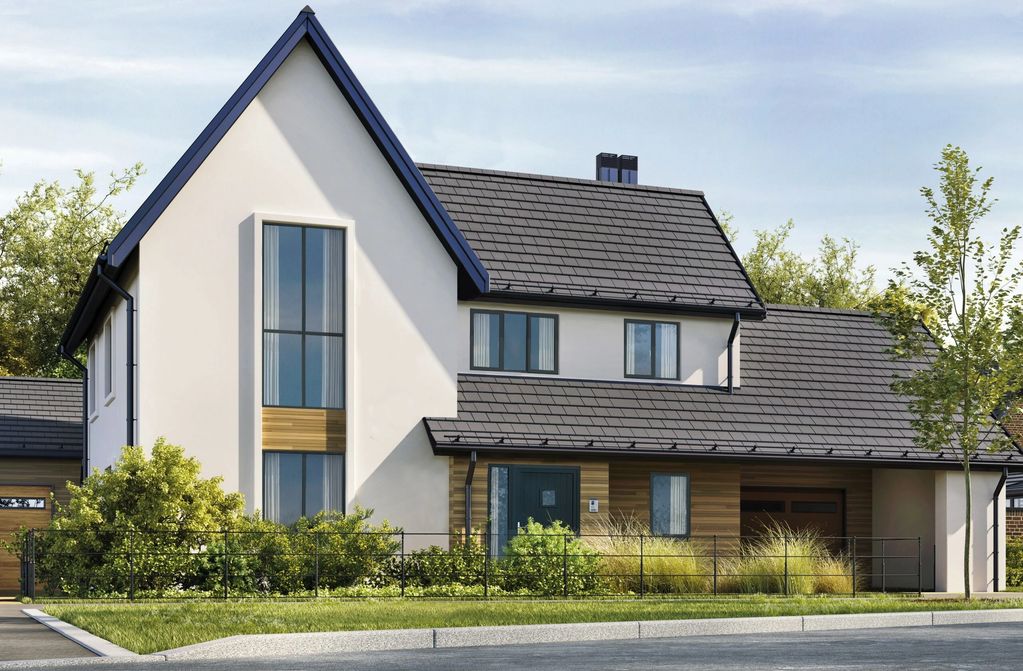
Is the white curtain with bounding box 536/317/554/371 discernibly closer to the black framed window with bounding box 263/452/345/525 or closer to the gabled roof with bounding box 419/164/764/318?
the gabled roof with bounding box 419/164/764/318

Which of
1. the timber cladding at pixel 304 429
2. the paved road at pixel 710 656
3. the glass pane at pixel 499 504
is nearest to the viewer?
the paved road at pixel 710 656

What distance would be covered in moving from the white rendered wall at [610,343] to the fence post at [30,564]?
361 inches

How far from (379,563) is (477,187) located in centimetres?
1036

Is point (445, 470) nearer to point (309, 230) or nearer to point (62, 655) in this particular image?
point (309, 230)

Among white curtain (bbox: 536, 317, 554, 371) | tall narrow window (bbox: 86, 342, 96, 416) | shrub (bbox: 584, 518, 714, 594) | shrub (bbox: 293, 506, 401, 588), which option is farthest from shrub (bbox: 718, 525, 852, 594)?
tall narrow window (bbox: 86, 342, 96, 416)

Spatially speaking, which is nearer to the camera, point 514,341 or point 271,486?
point 271,486

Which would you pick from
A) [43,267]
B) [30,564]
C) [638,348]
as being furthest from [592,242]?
[43,267]

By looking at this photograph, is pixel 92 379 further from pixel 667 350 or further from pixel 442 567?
pixel 667 350

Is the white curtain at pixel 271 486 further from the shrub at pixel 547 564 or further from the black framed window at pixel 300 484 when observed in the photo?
the shrub at pixel 547 564

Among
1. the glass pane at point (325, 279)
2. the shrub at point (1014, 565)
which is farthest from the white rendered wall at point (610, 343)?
the shrub at point (1014, 565)

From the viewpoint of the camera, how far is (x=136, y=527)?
22.6 metres

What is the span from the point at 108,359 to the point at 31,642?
A: 48.1ft

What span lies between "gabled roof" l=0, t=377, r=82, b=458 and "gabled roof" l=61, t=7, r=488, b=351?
702 cm

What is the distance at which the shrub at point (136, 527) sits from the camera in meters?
22.2
